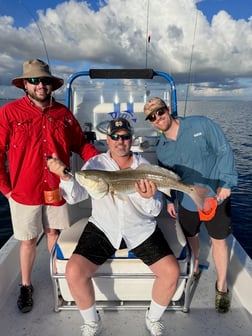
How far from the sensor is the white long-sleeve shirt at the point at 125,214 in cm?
288

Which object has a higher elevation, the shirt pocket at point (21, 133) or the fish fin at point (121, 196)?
the shirt pocket at point (21, 133)

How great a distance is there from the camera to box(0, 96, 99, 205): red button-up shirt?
295 centimetres

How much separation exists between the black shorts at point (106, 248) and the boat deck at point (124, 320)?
0.74m

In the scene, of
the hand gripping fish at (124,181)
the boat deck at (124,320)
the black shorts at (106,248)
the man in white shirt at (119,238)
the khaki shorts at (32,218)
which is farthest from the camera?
the khaki shorts at (32,218)

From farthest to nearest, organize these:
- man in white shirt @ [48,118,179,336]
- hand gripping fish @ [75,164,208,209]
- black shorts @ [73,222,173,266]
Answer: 1. black shorts @ [73,222,173,266]
2. man in white shirt @ [48,118,179,336]
3. hand gripping fish @ [75,164,208,209]

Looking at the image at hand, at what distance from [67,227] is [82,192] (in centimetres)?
71

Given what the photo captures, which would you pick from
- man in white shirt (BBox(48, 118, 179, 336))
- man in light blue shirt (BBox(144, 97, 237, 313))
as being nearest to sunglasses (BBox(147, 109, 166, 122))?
man in light blue shirt (BBox(144, 97, 237, 313))

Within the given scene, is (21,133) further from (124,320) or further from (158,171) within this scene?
(124,320)

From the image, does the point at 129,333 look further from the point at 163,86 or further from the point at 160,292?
the point at 163,86

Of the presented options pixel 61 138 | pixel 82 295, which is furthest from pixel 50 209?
pixel 82 295

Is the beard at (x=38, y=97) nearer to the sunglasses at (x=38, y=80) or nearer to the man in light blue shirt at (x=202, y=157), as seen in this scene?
the sunglasses at (x=38, y=80)

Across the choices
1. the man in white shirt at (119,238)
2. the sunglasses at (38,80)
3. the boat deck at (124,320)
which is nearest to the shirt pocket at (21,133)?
the sunglasses at (38,80)

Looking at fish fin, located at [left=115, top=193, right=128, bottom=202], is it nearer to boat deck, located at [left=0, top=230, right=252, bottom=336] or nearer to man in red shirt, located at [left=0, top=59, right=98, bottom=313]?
man in red shirt, located at [left=0, top=59, right=98, bottom=313]

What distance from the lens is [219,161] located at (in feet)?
10.1
